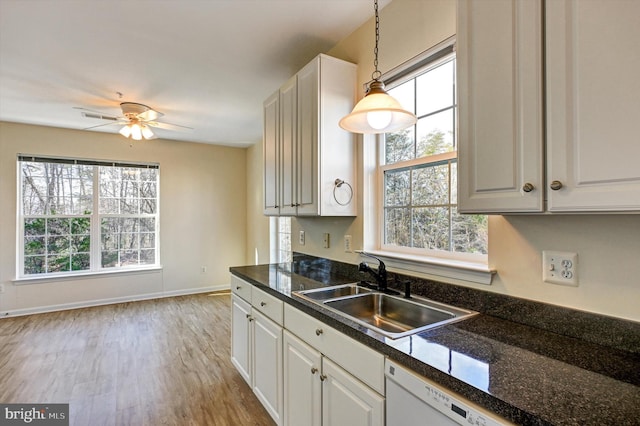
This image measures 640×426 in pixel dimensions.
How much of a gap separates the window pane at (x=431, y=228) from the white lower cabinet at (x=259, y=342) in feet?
2.99

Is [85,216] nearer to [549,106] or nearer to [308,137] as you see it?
[308,137]

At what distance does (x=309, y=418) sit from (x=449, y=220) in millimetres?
1247

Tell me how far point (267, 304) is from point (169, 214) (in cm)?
385

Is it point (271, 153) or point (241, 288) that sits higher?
point (271, 153)

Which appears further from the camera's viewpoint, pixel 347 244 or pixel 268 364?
A: pixel 347 244

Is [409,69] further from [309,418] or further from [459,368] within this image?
[309,418]

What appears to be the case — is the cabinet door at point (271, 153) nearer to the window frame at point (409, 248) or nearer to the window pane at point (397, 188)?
the window frame at point (409, 248)

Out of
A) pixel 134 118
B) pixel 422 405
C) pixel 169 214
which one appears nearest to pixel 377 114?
pixel 422 405

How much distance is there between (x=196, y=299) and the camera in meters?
4.97

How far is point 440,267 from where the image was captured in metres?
1.59

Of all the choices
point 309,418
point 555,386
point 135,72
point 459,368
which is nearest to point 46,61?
point 135,72

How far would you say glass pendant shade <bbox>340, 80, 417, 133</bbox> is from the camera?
1395mm

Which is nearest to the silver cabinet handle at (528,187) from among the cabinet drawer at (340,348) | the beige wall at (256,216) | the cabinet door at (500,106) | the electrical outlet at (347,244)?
the cabinet door at (500,106)

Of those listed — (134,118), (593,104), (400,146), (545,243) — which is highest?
(134,118)
